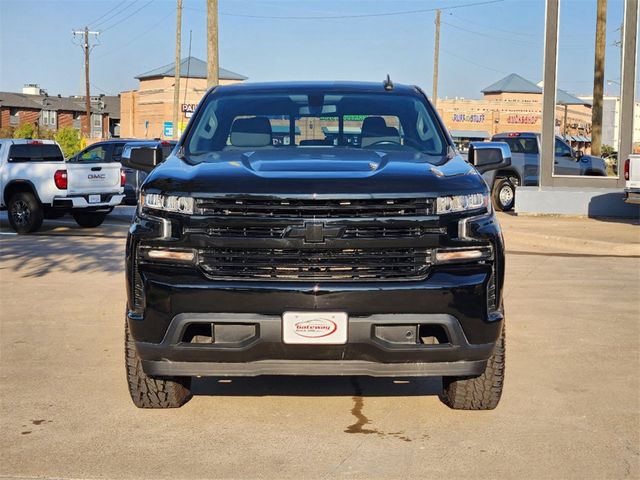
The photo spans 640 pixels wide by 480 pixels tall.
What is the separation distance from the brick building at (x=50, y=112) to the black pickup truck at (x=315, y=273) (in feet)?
283

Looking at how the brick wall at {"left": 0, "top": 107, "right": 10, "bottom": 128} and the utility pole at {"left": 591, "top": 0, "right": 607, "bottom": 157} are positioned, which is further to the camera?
the brick wall at {"left": 0, "top": 107, "right": 10, "bottom": 128}

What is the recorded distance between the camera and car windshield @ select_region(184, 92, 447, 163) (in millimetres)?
6570

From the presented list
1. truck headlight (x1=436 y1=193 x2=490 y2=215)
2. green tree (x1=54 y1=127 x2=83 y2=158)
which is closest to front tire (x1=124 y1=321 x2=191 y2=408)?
truck headlight (x1=436 y1=193 x2=490 y2=215)

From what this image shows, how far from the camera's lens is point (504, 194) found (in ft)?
82.0

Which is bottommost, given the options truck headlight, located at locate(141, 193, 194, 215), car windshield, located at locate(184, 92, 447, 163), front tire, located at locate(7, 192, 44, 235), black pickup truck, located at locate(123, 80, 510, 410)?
front tire, located at locate(7, 192, 44, 235)

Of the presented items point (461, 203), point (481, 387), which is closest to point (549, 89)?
point (481, 387)

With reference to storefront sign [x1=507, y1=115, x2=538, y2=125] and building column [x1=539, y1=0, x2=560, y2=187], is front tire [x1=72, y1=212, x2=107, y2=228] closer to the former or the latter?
building column [x1=539, y1=0, x2=560, y2=187]

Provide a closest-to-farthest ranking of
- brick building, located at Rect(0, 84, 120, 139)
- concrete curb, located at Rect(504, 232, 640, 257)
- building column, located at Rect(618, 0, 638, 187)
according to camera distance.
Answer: concrete curb, located at Rect(504, 232, 640, 257), building column, located at Rect(618, 0, 638, 187), brick building, located at Rect(0, 84, 120, 139)

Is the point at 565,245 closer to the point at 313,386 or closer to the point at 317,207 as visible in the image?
the point at 313,386

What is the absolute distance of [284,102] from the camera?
694 centimetres

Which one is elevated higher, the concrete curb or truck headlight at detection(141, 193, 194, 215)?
truck headlight at detection(141, 193, 194, 215)

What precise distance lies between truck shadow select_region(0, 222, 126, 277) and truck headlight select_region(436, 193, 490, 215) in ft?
26.3

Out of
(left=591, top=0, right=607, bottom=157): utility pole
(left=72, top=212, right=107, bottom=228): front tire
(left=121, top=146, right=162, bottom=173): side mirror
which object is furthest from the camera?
(left=591, top=0, right=607, bottom=157): utility pole

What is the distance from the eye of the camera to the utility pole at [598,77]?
24.6 m
